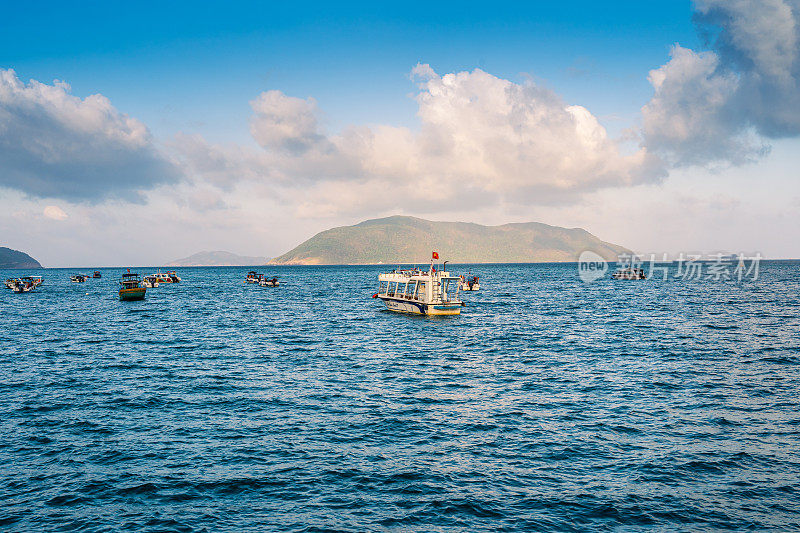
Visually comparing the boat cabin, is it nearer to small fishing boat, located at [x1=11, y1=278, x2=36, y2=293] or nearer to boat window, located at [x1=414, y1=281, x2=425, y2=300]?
boat window, located at [x1=414, y1=281, x2=425, y2=300]

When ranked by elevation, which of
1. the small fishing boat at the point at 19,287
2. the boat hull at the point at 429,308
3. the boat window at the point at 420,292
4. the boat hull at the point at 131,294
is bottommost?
the small fishing boat at the point at 19,287

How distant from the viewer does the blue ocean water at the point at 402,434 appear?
48.9ft

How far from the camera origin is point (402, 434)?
2152cm

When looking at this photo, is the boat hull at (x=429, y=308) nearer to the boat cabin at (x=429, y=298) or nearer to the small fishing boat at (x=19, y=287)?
the boat cabin at (x=429, y=298)

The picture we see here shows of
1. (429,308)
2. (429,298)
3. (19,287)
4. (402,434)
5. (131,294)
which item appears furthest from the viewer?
(19,287)

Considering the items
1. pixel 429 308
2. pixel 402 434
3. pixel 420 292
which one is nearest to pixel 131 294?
pixel 420 292

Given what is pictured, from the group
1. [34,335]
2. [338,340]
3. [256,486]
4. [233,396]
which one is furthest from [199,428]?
[34,335]

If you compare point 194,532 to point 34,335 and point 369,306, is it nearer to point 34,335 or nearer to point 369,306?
point 34,335

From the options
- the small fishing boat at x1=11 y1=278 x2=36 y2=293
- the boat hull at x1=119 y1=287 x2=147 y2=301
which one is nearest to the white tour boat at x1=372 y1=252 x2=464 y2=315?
the boat hull at x1=119 y1=287 x2=147 y2=301

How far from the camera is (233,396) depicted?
27.8 metres

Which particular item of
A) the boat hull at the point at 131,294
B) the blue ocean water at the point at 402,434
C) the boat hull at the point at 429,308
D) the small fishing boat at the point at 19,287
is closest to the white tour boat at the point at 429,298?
the boat hull at the point at 429,308

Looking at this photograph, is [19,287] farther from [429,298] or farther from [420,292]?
[429,298]

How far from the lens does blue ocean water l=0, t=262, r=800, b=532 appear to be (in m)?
14.9

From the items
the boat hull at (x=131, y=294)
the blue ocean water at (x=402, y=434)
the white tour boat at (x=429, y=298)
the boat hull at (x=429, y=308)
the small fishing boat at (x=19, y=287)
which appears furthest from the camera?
the small fishing boat at (x=19, y=287)
